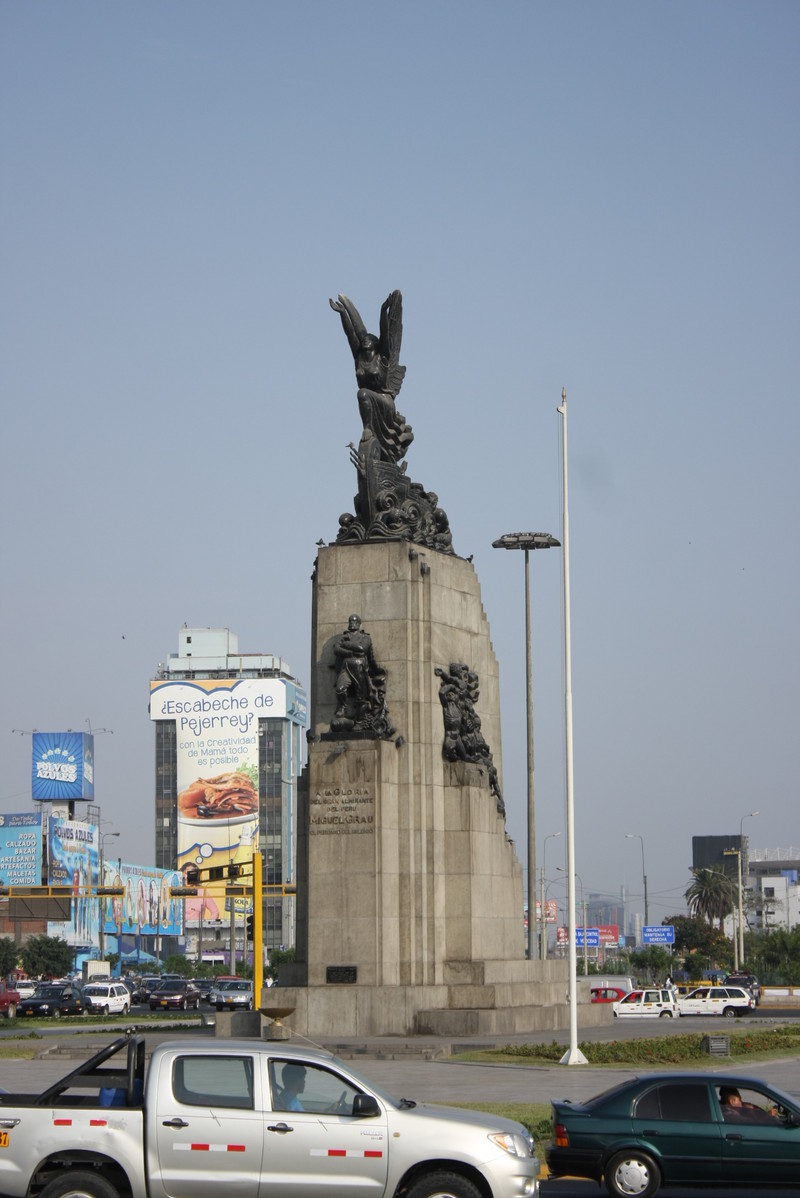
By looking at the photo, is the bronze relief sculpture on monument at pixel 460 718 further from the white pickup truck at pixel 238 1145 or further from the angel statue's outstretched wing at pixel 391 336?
the white pickup truck at pixel 238 1145

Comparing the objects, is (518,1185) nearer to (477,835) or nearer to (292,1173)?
(292,1173)

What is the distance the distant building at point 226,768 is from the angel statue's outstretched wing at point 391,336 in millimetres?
135873

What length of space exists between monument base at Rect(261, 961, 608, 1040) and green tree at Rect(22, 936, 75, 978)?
8606 cm

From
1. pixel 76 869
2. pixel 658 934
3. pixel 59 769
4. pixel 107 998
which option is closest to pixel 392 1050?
pixel 107 998

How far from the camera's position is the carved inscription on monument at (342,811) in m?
33.2

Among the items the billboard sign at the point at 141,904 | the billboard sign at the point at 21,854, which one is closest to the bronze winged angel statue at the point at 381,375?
the billboard sign at the point at 21,854

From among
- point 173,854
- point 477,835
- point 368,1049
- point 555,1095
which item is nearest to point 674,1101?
point 555,1095

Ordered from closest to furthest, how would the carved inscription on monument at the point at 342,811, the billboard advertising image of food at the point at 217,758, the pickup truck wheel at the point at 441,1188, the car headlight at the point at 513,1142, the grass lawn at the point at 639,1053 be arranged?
the pickup truck wheel at the point at 441,1188 < the car headlight at the point at 513,1142 < the grass lawn at the point at 639,1053 < the carved inscription on monument at the point at 342,811 < the billboard advertising image of food at the point at 217,758

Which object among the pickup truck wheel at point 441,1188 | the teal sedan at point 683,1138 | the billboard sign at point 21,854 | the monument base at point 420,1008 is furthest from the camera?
the billboard sign at point 21,854

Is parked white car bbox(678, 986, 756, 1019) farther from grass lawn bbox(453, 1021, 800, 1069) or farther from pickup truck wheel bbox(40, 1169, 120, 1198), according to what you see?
pickup truck wheel bbox(40, 1169, 120, 1198)

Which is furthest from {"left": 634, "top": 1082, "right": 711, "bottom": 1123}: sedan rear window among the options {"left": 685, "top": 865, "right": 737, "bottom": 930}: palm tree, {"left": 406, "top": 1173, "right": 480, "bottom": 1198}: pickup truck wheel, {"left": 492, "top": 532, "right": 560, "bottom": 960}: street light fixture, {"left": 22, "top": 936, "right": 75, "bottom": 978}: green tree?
{"left": 685, "top": 865, "right": 737, "bottom": 930}: palm tree

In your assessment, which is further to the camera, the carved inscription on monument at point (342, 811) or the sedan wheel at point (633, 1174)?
the carved inscription on monument at point (342, 811)

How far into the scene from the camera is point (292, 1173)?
42.7 feet

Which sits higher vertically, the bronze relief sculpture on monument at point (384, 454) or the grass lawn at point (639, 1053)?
the bronze relief sculpture on monument at point (384, 454)
